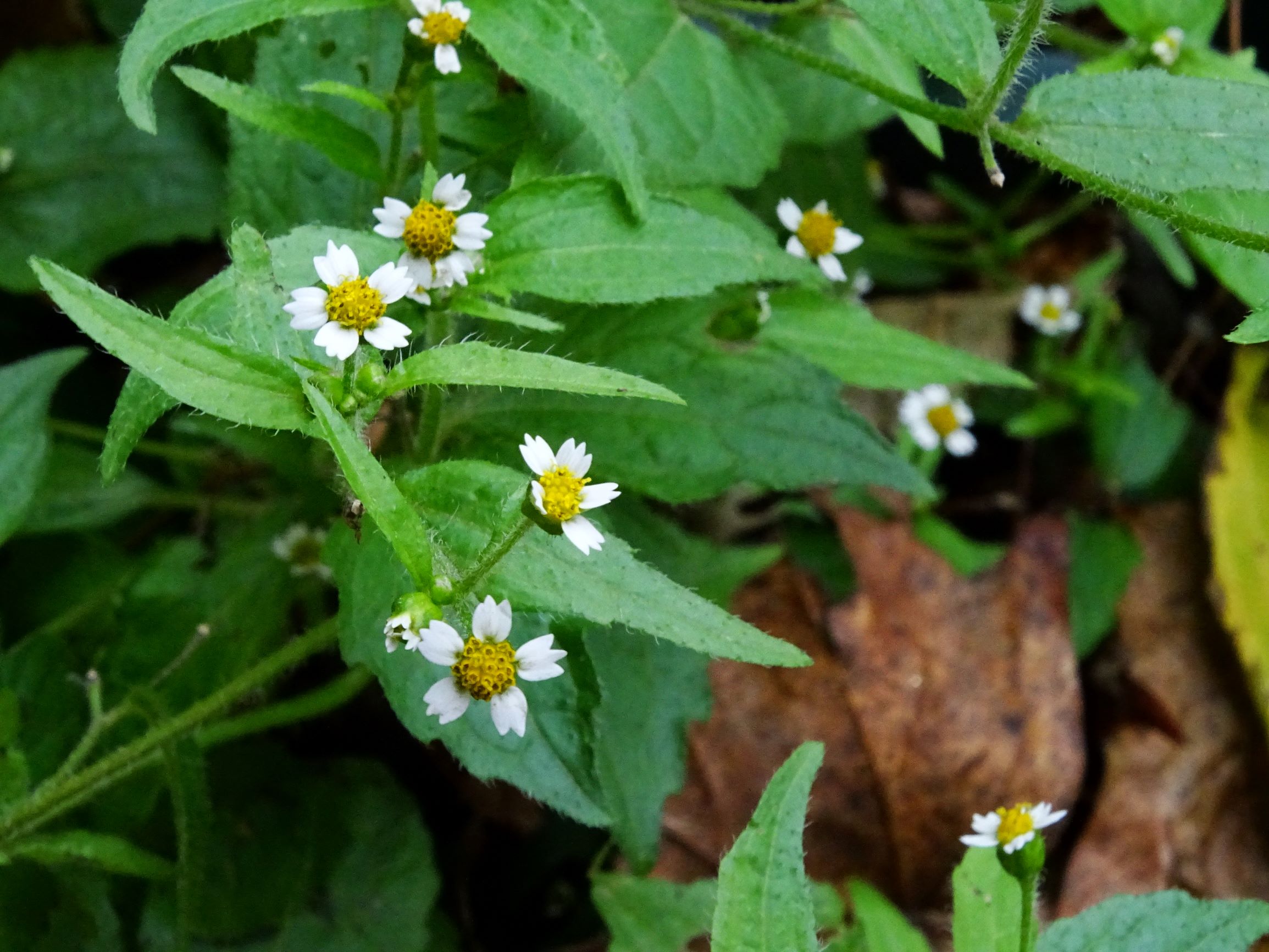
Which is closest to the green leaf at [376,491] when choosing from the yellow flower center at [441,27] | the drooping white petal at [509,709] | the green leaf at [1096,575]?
the drooping white petal at [509,709]

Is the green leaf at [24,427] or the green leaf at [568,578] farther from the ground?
the green leaf at [568,578]

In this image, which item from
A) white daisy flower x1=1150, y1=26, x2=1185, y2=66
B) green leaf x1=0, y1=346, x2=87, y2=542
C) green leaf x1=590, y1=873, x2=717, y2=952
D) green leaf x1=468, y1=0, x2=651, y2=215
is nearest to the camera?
green leaf x1=468, y1=0, x2=651, y2=215

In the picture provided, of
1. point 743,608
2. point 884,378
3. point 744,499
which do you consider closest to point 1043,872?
point 743,608

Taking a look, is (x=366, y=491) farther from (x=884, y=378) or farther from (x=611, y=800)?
(x=884, y=378)

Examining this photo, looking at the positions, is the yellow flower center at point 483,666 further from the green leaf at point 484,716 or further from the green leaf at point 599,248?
the green leaf at point 599,248

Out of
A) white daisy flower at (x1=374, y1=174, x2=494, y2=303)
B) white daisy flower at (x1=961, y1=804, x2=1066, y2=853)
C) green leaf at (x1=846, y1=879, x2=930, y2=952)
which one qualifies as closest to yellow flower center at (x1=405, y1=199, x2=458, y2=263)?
white daisy flower at (x1=374, y1=174, x2=494, y2=303)

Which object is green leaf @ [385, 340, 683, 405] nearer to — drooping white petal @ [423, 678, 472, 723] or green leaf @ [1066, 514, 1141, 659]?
drooping white petal @ [423, 678, 472, 723]

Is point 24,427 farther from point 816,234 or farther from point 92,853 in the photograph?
point 816,234
